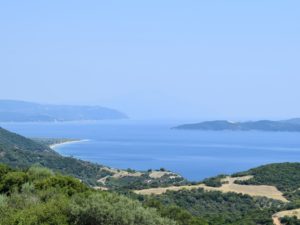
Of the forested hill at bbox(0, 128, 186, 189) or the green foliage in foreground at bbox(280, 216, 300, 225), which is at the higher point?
the green foliage in foreground at bbox(280, 216, 300, 225)

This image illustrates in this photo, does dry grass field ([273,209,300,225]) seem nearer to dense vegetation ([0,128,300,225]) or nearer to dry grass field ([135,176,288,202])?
dense vegetation ([0,128,300,225])

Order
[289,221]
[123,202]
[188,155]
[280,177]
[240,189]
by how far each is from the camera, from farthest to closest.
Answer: [188,155] → [280,177] → [240,189] → [289,221] → [123,202]

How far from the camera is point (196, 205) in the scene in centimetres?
4672

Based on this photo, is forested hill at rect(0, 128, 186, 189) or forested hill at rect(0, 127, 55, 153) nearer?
forested hill at rect(0, 128, 186, 189)

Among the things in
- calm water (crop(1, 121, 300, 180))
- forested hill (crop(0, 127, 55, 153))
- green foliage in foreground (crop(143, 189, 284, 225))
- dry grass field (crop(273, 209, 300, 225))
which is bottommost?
calm water (crop(1, 121, 300, 180))

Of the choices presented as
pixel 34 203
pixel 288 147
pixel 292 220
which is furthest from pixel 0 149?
pixel 288 147

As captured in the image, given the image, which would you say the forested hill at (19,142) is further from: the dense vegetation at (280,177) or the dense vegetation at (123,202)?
the dense vegetation at (280,177)

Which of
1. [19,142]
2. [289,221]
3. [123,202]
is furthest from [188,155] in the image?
[123,202]

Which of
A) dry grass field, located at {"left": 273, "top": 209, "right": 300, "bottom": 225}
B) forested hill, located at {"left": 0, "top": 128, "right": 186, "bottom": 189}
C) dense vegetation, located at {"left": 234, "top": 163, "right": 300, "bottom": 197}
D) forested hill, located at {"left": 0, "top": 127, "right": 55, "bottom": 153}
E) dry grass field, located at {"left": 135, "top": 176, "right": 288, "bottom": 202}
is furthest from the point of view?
forested hill, located at {"left": 0, "top": 127, "right": 55, "bottom": 153}

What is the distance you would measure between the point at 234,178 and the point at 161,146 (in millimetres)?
122649

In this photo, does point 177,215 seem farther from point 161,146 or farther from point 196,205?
point 161,146

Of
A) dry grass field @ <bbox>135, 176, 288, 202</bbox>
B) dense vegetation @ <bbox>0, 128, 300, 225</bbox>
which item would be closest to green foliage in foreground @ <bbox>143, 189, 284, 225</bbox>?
dense vegetation @ <bbox>0, 128, 300, 225</bbox>

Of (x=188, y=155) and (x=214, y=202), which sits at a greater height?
(x=214, y=202)

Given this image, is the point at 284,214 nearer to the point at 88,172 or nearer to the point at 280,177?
the point at 280,177
